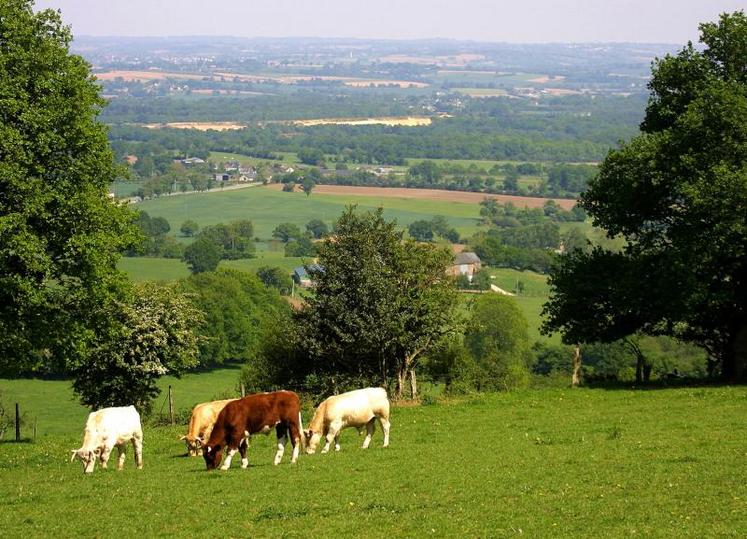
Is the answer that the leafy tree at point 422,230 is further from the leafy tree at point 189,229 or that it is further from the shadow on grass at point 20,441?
the shadow on grass at point 20,441

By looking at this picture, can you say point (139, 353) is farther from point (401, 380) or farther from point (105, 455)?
point (105, 455)

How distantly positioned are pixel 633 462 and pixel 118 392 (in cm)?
2140

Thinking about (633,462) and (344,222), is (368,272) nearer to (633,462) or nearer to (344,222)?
(344,222)

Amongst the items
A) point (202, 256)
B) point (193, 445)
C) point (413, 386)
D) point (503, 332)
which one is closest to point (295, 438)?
point (193, 445)

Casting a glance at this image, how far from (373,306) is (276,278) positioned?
88.2m

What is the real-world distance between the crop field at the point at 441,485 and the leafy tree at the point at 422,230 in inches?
5237

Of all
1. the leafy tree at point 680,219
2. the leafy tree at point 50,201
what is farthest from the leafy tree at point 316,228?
the leafy tree at point 50,201

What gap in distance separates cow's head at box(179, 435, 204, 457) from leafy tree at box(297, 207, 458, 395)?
11.2 meters

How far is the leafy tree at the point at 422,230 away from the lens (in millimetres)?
163125

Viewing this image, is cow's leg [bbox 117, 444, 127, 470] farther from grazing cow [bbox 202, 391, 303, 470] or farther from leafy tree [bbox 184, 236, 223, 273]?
leafy tree [bbox 184, 236, 223, 273]

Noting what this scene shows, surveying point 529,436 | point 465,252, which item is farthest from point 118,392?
point 465,252

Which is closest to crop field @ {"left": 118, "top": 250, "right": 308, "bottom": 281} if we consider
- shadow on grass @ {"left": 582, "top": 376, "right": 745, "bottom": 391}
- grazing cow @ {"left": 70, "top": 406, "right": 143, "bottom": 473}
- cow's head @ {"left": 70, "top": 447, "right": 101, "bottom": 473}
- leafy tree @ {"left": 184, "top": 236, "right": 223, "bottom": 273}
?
leafy tree @ {"left": 184, "top": 236, "right": 223, "bottom": 273}

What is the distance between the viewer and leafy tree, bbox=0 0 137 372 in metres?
28.9

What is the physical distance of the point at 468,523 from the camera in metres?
17.5
